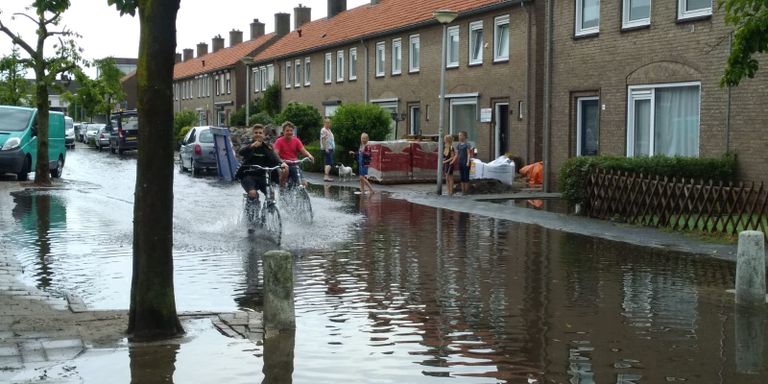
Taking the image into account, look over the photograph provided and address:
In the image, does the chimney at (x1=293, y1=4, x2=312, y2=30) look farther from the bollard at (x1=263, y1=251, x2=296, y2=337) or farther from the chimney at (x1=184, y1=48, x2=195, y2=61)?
the bollard at (x1=263, y1=251, x2=296, y2=337)

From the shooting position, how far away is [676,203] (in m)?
16.6

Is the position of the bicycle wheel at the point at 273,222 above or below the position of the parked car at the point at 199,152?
below

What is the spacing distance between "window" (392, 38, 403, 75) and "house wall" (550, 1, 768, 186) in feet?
47.1

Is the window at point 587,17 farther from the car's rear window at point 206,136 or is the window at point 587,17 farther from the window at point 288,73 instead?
the window at point 288,73

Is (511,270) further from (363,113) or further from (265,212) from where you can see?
(363,113)

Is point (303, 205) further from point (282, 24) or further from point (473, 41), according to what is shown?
point (282, 24)

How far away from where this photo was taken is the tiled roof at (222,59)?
69981mm

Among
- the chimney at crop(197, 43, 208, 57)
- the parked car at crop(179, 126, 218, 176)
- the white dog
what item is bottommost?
the white dog

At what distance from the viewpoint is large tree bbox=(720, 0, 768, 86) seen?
13258mm

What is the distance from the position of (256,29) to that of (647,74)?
2337 inches

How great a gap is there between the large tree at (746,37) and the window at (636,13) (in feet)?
30.9

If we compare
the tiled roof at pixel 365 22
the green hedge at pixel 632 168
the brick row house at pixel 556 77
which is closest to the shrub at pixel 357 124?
the brick row house at pixel 556 77

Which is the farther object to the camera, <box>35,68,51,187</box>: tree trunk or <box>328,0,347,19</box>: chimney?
<box>328,0,347,19</box>: chimney

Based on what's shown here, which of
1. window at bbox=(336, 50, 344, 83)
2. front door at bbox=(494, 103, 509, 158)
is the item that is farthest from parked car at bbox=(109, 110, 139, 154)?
front door at bbox=(494, 103, 509, 158)
